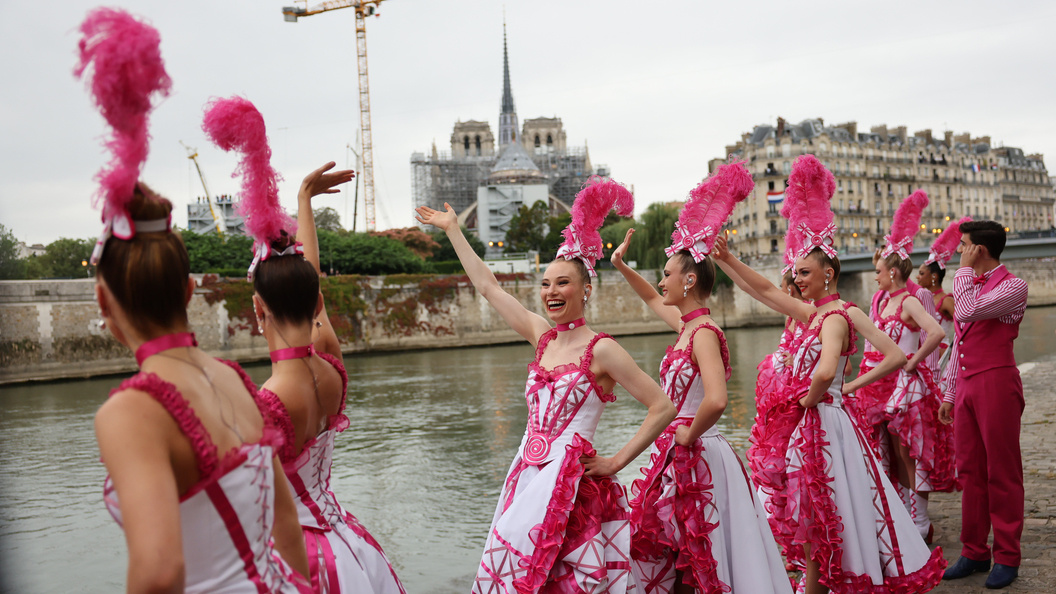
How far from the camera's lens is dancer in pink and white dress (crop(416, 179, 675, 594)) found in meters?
3.75

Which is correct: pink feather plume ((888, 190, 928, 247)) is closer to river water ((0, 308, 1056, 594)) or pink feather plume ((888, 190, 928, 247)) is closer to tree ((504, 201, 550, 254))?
river water ((0, 308, 1056, 594))

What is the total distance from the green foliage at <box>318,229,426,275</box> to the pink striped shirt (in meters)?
48.4

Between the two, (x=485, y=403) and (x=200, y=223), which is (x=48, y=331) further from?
(x=200, y=223)

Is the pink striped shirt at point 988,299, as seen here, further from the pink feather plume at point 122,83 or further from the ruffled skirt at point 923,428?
the pink feather plume at point 122,83

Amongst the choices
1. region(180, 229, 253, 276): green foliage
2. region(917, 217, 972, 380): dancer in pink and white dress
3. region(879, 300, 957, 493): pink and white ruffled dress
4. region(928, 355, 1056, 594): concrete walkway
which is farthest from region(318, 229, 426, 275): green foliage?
region(879, 300, 957, 493): pink and white ruffled dress

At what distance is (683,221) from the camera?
5168 mm

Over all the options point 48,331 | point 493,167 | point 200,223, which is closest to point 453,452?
point 48,331

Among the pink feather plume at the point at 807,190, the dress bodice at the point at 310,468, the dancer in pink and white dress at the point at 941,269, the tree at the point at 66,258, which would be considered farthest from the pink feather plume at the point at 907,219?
the tree at the point at 66,258

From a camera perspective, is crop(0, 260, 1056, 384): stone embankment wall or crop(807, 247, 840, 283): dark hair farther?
crop(0, 260, 1056, 384): stone embankment wall

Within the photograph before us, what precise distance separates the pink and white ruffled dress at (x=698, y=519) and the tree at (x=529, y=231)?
239ft

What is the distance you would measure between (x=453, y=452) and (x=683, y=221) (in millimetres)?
9673

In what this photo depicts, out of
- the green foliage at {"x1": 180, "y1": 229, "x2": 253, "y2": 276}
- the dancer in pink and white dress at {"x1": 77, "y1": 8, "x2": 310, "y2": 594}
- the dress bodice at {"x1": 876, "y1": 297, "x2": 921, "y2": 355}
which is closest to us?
the dancer in pink and white dress at {"x1": 77, "y1": 8, "x2": 310, "y2": 594}

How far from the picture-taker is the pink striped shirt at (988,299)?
5.68m

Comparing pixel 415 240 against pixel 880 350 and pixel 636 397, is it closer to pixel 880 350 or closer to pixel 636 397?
pixel 880 350
